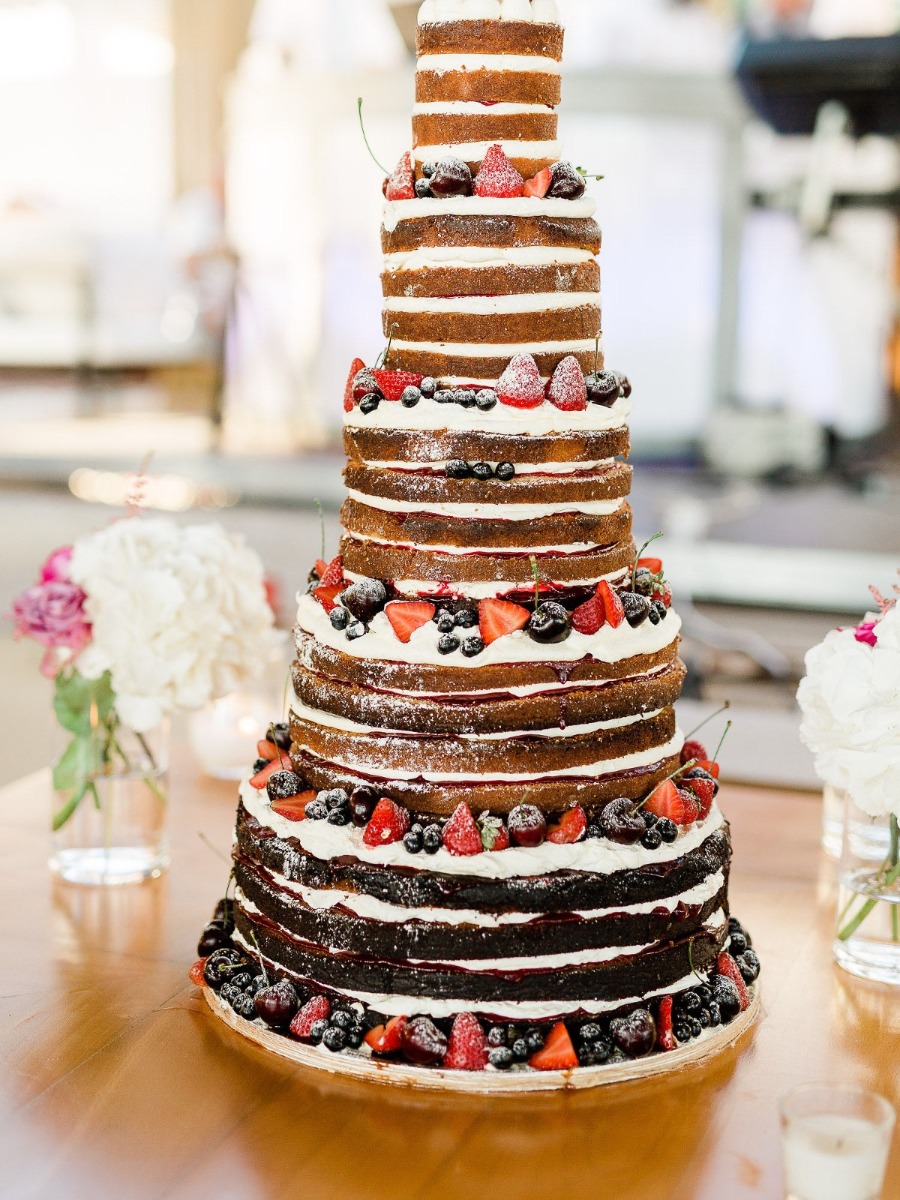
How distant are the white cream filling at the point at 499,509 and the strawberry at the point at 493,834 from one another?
389 mm

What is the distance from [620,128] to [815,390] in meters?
1.74

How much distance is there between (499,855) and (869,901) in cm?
70

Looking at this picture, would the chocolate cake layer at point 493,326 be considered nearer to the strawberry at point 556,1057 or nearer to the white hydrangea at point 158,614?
the white hydrangea at point 158,614

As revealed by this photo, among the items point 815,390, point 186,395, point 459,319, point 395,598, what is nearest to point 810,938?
point 395,598

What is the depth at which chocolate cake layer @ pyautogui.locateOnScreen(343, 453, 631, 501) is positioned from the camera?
6.62ft

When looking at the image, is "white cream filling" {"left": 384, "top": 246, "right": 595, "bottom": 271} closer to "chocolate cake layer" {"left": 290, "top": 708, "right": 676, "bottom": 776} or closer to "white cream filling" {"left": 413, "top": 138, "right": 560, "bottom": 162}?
"white cream filling" {"left": 413, "top": 138, "right": 560, "bottom": 162}

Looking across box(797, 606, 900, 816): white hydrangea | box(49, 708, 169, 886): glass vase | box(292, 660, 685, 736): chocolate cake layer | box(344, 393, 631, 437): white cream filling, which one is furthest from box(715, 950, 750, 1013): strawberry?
box(49, 708, 169, 886): glass vase

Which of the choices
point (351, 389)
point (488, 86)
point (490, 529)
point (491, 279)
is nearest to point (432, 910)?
point (490, 529)

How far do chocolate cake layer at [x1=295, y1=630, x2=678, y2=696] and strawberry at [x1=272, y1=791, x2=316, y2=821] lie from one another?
17 centimetres

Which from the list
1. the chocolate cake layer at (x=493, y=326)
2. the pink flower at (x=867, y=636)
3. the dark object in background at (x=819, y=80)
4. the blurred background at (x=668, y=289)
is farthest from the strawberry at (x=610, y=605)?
the dark object in background at (x=819, y=80)

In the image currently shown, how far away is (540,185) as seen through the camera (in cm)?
207

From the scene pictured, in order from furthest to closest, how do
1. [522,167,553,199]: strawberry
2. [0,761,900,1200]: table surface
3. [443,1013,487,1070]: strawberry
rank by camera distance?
[522,167,553,199]: strawberry → [443,1013,487,1070]: strawberry → [0,761,900,1200]: table surface

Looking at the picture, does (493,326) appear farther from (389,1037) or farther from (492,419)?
(389,1037)

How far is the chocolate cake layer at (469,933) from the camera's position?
1980 mm
